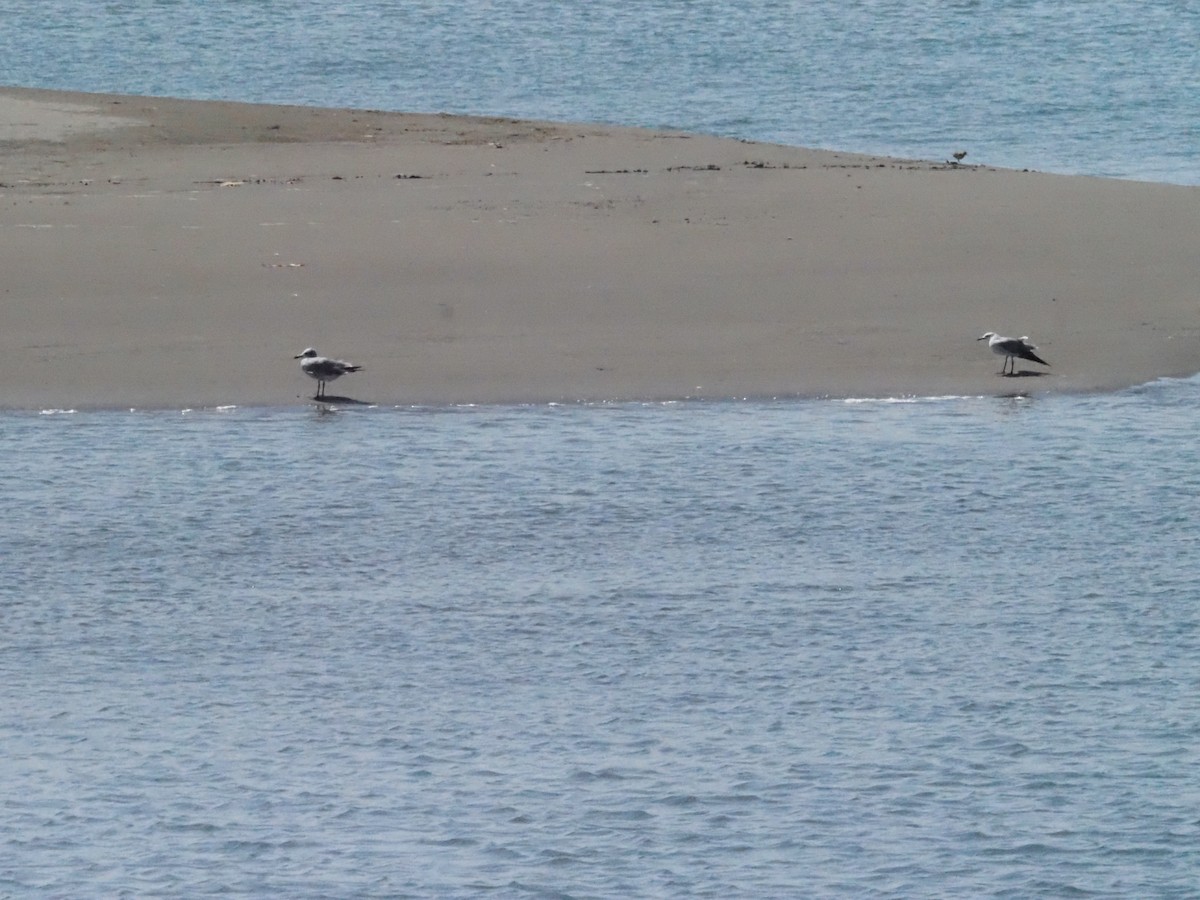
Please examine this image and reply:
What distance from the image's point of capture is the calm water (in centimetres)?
2147

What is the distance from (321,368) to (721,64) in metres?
15.6

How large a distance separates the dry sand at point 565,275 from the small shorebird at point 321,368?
159 millimetres

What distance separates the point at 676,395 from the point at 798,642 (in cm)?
363

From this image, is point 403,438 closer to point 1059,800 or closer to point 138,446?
point 138,446

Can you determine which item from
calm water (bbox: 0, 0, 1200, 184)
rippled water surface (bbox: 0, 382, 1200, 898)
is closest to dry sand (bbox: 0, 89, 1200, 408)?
rippled water surface (bbox: 0, 382, 1200, 898)

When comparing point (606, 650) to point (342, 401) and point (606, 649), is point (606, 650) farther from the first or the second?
point (342, 401)

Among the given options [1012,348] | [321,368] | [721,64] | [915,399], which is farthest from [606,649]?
[721,64]

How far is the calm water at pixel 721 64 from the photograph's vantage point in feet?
70.4

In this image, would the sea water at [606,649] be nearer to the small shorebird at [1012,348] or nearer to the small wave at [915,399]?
the small wave at [915,399]

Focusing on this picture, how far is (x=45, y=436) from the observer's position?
1068 centimetres

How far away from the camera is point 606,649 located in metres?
7.85

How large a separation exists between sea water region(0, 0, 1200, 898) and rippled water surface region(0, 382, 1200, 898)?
0.06 ft

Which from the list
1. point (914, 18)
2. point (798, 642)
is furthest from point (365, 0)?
point (798, 642)

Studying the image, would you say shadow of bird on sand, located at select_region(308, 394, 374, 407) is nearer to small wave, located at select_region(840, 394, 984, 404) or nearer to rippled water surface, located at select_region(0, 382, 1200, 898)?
rippled water surface, located at select_region(0, 382, 1200, 898)
